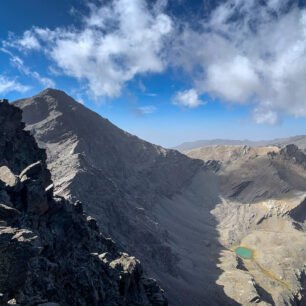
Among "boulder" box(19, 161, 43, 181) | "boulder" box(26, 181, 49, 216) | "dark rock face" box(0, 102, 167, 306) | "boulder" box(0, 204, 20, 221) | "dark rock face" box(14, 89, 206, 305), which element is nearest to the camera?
"dark rock face" box(0, 102, 167, 306)

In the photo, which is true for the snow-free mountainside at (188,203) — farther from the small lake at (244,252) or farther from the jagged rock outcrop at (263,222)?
the small lake at (244,252)

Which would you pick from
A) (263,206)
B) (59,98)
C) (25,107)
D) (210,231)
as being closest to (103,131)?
(59,98)

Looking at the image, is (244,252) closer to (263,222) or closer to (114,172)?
(263,222)

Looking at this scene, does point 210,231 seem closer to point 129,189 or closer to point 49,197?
point 129,189

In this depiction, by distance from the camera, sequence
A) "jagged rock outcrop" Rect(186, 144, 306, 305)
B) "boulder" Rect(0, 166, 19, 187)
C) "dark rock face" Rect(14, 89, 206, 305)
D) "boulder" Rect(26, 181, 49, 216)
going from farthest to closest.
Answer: "dark rock face" Rect(14, 89, 206, 305)
"jagged rock outcrop" Rect(186, 144, 306, 305)
"boulder" Rect(26, 181, 49, 216)
"boulder" Rect(0, 166, 19, 187)

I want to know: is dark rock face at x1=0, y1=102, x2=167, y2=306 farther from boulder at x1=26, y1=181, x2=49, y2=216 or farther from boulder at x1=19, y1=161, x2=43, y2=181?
boulder at x1=19, y1=161, x2=43, y2=181

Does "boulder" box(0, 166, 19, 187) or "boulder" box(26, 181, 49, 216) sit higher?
"boulder" box(0, 166, 19, 187)

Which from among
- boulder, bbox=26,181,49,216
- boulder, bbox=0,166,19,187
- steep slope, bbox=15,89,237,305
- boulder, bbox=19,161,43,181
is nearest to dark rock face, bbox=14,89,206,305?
Answer: steep slope, bbox=15,89,237,305

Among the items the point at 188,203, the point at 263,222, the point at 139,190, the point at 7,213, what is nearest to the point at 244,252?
the point at 263,222
